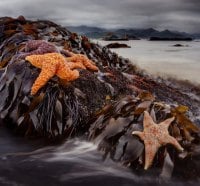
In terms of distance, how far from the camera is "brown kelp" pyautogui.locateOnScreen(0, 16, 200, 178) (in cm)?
416

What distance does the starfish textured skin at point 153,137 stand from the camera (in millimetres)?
4002

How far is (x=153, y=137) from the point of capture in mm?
4109

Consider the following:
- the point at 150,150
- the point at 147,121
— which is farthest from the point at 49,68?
the point at 150,150

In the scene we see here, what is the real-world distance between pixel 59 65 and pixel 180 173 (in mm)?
2277

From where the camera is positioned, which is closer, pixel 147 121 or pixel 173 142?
pixel 173 142

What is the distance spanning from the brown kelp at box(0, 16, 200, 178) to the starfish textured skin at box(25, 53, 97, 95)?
0.07m

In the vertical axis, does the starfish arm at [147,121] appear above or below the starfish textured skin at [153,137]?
above

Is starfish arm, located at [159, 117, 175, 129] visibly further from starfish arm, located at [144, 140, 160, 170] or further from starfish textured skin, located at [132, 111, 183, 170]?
starfish arm, located at [144, 140, 160, 170]

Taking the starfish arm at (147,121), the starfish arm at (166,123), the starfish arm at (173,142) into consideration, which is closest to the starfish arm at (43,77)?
the starfish arm at (147,121)

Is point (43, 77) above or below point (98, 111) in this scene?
above

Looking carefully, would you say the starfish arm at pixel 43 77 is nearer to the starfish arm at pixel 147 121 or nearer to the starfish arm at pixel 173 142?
the starfish arm at pixel 147 121

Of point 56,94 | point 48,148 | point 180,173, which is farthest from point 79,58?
point 180,173

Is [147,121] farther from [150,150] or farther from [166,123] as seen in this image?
[150,150]

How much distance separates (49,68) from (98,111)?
2.81 ft
